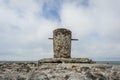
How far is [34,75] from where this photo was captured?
302 cm

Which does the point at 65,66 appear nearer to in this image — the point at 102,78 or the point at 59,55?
the point at 102,78

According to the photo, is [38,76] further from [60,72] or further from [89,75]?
[89,75]

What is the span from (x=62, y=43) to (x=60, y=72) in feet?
12.3

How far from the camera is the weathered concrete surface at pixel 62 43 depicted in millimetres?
6379

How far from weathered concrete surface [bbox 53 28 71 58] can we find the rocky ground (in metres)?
3.01

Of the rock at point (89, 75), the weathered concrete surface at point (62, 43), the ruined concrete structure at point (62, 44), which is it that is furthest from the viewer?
the weathered concrete surface at point (62, 43)

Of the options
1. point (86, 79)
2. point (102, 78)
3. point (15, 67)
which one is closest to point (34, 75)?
point (15, 67)

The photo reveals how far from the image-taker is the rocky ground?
9.62 ft

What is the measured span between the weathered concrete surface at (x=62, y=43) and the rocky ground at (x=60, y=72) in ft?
9.89

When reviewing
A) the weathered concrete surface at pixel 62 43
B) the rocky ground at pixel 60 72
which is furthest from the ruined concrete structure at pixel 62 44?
the rocky ground at pixel 60 72

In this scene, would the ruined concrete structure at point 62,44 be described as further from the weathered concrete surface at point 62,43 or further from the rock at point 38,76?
the rock at point 38,76

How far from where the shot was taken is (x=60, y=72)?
3.01 metres

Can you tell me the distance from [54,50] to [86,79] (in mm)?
3734

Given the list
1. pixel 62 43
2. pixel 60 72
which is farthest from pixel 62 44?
pixel 60 72
